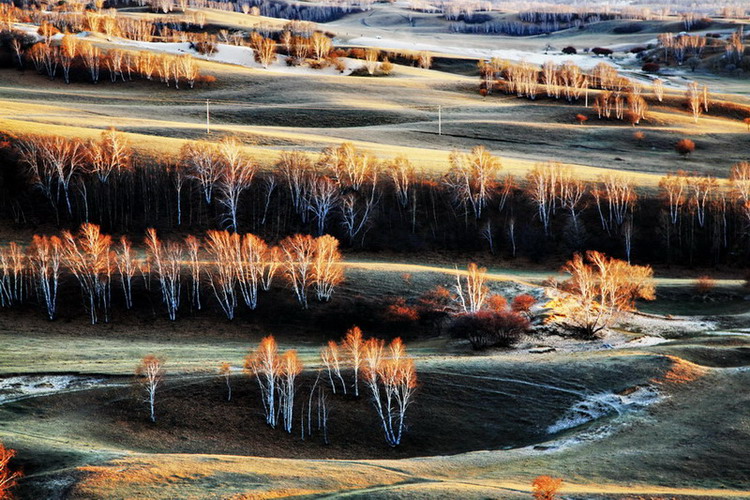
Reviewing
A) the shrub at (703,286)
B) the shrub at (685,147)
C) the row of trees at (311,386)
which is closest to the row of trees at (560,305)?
the shrub at (703,286)

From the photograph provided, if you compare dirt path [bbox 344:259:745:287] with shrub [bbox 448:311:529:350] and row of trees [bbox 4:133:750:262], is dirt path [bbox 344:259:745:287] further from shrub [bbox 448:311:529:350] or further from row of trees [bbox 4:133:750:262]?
shrub [bbox 448:311:529:350]

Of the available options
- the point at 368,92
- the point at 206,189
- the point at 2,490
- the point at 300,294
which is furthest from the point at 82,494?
the point at 368,92

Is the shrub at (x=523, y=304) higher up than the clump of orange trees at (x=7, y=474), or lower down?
lower down

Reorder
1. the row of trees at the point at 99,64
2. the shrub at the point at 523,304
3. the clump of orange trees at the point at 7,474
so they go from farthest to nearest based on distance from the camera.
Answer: the row of trees at the point at 99,64
the shrub at the point at 523,304
the clump of orange trees at the point at 7,474

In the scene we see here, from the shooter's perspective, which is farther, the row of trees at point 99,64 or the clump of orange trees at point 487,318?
the row of trees at point 99,64

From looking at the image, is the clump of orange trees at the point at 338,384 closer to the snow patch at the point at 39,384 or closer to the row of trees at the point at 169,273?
the snow patch at the point at 39,384

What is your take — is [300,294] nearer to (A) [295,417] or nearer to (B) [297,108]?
(A) [295,417]

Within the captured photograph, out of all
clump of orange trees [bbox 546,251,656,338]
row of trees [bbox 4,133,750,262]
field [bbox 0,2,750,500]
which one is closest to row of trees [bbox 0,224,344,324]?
field [bbox 0,2,750,500]
